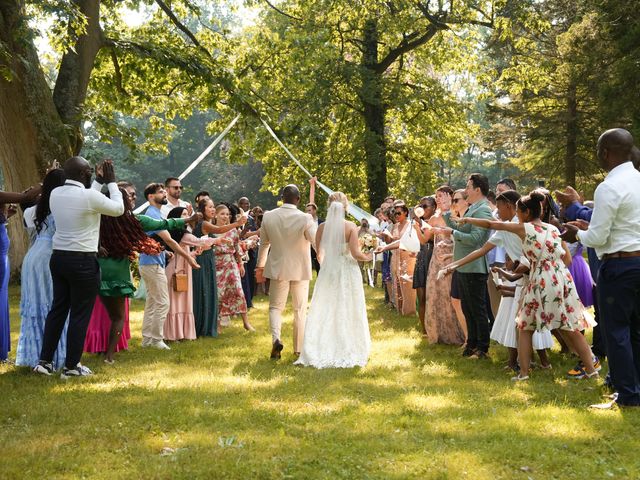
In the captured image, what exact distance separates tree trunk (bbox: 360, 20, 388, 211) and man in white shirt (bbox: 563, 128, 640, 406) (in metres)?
19.4

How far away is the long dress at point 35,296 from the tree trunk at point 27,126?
699 cm

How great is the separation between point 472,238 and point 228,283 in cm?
485

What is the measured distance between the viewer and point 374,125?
88.8 feet

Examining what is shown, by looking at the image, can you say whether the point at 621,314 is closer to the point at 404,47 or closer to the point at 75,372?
the point at 75,372

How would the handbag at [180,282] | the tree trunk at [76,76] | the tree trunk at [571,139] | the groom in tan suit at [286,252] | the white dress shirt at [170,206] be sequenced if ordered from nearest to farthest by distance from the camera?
the groom in tan suit at [286,252] → the handbag at [180,282] → the white dress shirt at [170,206] → the tree trunk at [76,76] → the tree trunk at [571,139]

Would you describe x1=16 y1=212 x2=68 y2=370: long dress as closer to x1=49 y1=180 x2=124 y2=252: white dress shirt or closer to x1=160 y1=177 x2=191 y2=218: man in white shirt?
x1=49 y1=180 x2=124 y2=252: white dress shirt

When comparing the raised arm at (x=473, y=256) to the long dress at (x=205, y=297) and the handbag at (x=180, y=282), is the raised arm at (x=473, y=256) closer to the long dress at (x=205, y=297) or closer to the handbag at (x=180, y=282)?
the handbag at (x=180, y=282)

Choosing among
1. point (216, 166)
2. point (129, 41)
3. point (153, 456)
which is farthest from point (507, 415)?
point (216, 166)

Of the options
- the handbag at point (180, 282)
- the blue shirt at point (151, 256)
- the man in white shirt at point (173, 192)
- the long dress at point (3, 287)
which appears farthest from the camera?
the man in white shirt at point (173, 192)

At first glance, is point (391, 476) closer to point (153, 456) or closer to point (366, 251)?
point (153, 456)

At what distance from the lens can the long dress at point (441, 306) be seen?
34.6 ft

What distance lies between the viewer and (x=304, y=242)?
31.4ft

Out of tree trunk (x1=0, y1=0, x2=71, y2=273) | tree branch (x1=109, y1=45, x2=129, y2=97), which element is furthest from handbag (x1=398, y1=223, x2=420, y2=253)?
tree branch (x1=109, y1=45, x2=129, y2=97)

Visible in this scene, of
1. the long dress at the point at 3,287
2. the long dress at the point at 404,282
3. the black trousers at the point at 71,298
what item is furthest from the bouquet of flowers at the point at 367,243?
the long dress at the point at 3,287
